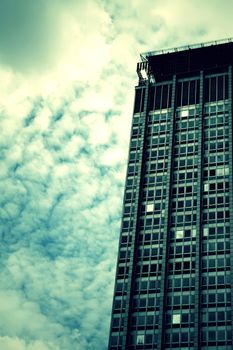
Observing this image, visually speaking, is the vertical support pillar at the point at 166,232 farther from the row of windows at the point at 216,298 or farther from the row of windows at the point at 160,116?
the row of windows at the point at 216,298

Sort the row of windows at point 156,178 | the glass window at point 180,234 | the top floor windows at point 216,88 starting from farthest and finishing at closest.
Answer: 1. the top floor windows at point 216,88
2. the row of windows at point 156,178
3. the glass window at point 180,234

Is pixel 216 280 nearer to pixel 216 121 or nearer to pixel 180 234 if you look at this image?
pixel 180 234

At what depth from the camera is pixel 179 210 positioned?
131 meters

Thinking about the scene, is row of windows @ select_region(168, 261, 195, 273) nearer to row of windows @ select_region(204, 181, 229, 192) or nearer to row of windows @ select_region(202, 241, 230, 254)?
row of windows @ select_region(202, 241, 230, 254)

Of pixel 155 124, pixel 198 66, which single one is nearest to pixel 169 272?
pixel 155 124

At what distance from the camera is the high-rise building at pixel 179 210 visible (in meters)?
117

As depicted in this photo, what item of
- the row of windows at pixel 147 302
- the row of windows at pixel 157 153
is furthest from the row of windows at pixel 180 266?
the row of windows at pixel 157 153

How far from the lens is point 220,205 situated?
128375 millimetres

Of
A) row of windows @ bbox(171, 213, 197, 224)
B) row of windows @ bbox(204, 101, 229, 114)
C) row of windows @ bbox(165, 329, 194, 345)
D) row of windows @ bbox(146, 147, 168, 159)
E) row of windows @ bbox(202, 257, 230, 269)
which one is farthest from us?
row of windows @ bbox(204, 101, 229, 114)

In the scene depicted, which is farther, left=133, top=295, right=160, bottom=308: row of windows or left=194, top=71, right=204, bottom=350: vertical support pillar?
left=133, top=295, right=160, bottom=308: row of windows

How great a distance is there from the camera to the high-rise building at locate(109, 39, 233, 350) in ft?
383

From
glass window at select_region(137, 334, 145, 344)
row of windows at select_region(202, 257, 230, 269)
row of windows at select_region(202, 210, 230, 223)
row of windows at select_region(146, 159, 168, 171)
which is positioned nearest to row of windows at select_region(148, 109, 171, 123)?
row of windows at select_region(146, 159, 168, 171)

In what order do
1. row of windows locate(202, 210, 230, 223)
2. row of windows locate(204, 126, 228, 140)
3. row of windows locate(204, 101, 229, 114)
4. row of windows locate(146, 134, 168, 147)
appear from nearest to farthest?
1. row of windows locate(202, 210, 230, 223)
2. row of windows locate(204, 126, 228, 140)
3. row of windows locate(204, 101, 229, 114)
4. row of windows locate(146, 134, 168, 147)

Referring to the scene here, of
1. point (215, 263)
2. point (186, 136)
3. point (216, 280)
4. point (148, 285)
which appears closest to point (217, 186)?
point (186, 136)
